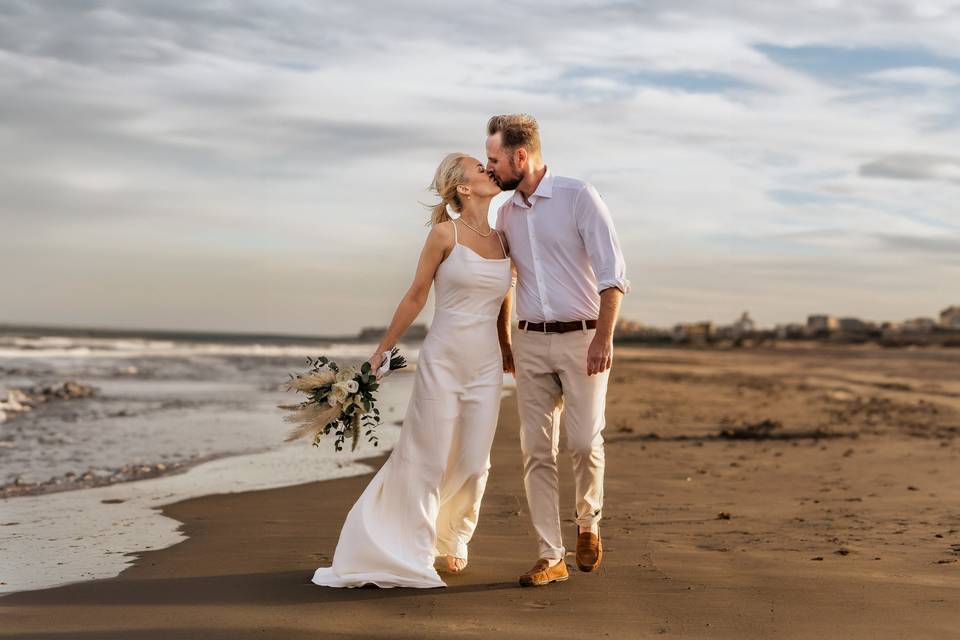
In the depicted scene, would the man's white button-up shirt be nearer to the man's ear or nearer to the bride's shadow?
the man's ear

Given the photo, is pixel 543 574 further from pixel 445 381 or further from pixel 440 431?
pixel 445 381

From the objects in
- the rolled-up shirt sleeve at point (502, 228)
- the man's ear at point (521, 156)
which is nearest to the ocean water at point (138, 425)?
the rolled-up shirt sleeve at point (502, 228)

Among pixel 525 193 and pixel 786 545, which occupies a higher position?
pixel 525 193

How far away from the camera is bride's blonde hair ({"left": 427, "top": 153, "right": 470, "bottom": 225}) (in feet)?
15.3

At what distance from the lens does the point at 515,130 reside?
4.63 m

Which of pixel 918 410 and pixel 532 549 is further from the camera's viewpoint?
pixel 918 410

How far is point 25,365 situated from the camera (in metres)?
25.8

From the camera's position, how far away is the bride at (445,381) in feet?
15.0

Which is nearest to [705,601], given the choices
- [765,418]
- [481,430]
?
[481,430]

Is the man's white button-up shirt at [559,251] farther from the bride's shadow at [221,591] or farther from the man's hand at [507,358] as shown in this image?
the bride's shadow at [221,591]

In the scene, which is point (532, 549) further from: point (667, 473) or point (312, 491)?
point (667, 473)

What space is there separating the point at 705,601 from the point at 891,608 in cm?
77

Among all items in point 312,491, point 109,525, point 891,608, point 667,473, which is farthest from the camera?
point 667,473

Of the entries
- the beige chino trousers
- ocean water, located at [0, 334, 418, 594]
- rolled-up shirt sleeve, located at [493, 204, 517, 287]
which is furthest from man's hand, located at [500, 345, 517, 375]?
ocean water, located at [0, 334, 418, 594]
